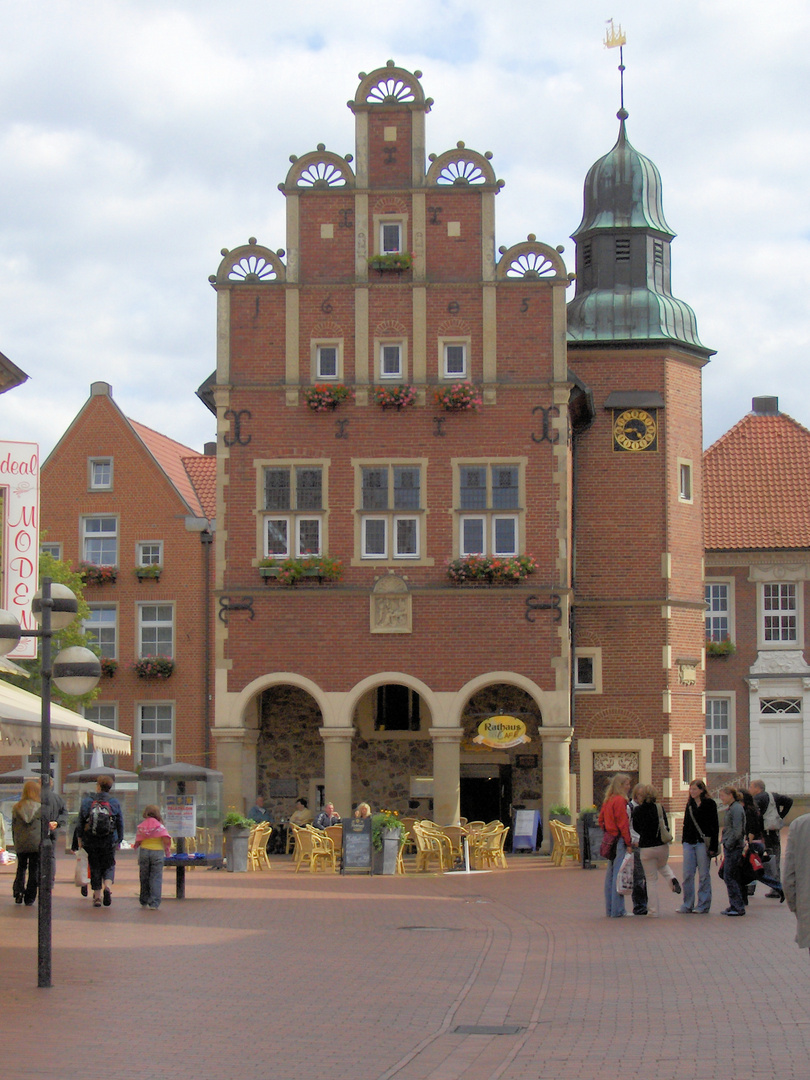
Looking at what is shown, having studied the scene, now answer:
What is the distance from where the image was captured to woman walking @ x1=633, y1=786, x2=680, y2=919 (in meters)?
18.2

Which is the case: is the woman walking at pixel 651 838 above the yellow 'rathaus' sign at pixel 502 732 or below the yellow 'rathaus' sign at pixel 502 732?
below

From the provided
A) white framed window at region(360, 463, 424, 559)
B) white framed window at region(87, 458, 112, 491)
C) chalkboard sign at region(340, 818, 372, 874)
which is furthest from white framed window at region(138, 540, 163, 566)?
chalkboard sign at region(340, 818, 372, 874)

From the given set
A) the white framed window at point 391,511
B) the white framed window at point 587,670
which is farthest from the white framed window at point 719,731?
the white framed window at point 391,511

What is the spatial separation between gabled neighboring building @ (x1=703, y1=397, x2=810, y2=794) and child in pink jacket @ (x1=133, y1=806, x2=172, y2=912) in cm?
2276

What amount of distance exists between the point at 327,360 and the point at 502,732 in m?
8.35

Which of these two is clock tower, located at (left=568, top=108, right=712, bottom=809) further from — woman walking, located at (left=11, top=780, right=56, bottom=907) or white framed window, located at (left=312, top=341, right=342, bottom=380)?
woman walking, located at (left=11, top=780, right=56, bottom=907)

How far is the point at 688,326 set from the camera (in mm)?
35375

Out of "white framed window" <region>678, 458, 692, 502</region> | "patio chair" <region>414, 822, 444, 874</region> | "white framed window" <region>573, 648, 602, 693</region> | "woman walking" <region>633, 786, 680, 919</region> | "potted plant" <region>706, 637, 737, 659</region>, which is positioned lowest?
"patio chair" <region>414, 822, 444, 874</region>

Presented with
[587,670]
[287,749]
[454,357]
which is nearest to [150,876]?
[287,749]

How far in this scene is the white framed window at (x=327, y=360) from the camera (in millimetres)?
32031

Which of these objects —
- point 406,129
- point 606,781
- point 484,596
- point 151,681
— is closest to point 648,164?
point 406,129

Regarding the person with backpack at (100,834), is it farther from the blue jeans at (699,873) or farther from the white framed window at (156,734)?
the white framed window at (156,734)

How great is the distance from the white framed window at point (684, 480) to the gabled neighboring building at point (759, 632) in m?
5.41

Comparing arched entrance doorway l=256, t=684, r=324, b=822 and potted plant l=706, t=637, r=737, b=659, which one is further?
potted plant l=706, t=637, r=737, b=659
